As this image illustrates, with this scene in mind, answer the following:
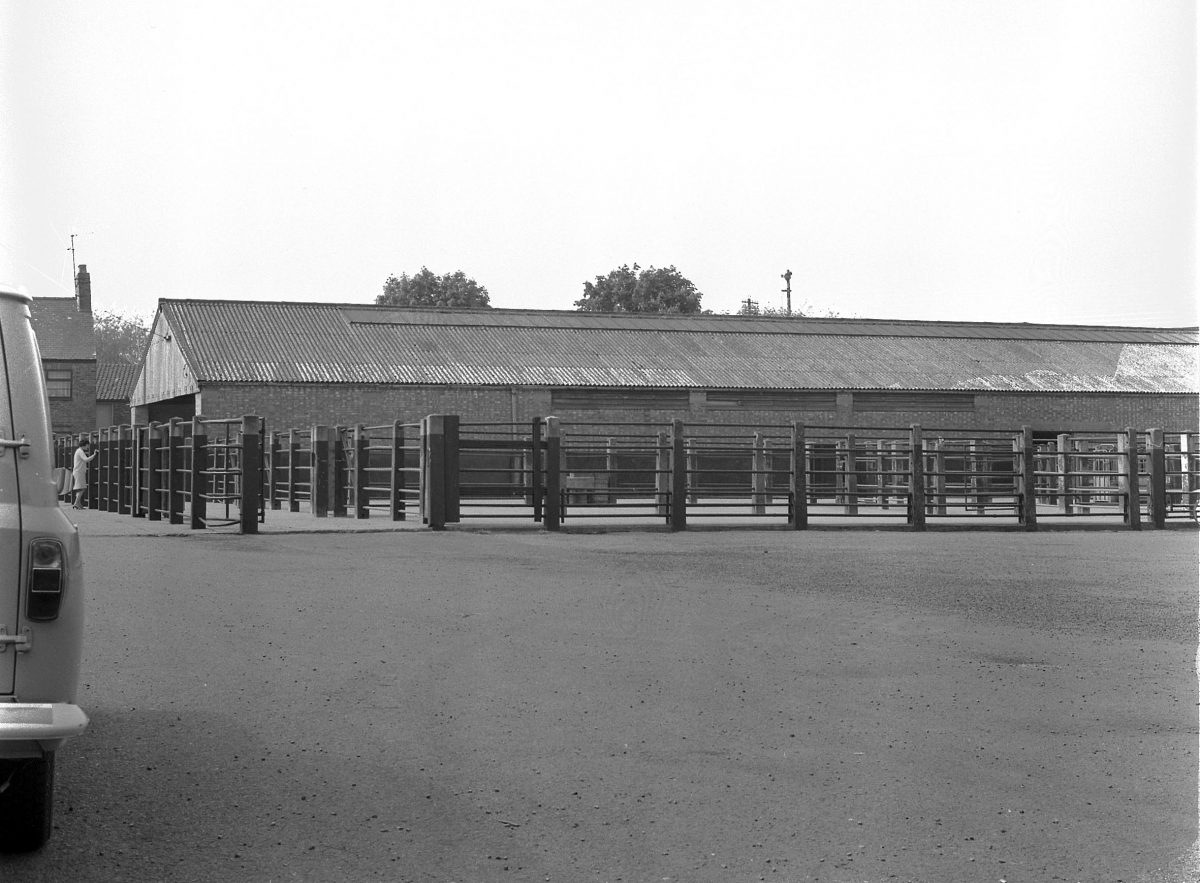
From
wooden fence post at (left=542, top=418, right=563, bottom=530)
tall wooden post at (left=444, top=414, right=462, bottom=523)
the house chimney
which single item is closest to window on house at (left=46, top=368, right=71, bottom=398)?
the house chimney

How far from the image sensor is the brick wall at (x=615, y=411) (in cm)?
4462

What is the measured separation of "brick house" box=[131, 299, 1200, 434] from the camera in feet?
151

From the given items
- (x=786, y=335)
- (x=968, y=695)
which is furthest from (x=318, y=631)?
Answer: (x=786, y=335)

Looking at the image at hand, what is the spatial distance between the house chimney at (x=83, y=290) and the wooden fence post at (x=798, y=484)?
57568 millimetres

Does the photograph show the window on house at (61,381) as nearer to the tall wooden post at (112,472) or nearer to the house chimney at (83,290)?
the house chimney at (83,290)

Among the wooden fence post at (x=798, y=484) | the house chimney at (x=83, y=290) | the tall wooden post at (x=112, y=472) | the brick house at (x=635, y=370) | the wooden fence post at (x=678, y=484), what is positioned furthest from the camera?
the house chimney at (x=83, y=290)

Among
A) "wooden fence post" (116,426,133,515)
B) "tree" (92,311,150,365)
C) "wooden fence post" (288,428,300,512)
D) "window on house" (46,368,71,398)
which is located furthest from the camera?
"tree" (92,311,150,365)

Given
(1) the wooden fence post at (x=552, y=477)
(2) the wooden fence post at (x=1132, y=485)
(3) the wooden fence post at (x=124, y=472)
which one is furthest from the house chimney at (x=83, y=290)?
(2) the wooden fence post at (x=1132, y=485)

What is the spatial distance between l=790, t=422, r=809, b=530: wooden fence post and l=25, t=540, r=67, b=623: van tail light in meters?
18.2

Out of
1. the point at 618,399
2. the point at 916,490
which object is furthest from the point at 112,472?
the point at 618,399

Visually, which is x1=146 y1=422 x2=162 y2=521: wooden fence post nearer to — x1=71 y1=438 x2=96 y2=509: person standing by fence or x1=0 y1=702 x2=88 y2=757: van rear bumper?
x1=71 y1=438 x2=96 y2=509: person standing by fence

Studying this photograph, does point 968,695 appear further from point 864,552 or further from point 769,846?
point 864,552

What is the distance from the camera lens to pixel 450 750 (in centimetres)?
597

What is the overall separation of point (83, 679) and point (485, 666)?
2.12 metres
